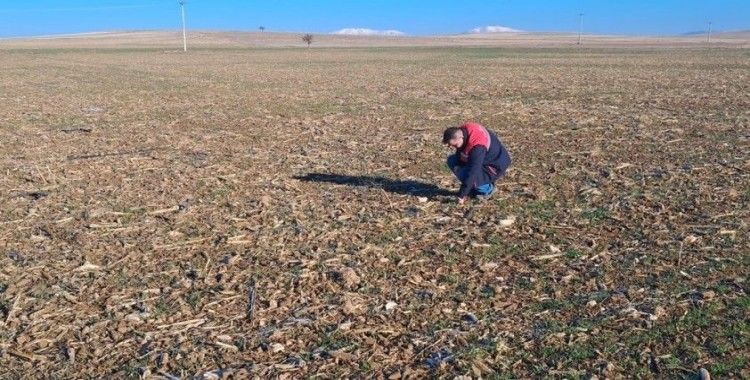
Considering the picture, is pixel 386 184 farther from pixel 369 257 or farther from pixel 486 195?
pixel 369 257

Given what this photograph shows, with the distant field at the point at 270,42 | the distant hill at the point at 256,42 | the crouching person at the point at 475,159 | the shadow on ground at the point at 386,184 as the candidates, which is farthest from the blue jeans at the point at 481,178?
the distant field at the point at 270,42

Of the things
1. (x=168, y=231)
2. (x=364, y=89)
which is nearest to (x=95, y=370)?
(x=168, y=231)

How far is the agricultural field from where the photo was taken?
4492 millimetres

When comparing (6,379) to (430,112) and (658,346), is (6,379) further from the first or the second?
(430,112)

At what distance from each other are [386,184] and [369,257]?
2786 millimetres

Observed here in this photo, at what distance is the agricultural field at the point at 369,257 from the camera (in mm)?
4492

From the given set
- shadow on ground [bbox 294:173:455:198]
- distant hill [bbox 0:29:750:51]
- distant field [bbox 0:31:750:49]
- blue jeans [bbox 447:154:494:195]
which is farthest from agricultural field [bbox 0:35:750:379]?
distant field [bbox 0:31:750:49]

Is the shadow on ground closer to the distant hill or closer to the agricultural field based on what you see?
the agricultural field

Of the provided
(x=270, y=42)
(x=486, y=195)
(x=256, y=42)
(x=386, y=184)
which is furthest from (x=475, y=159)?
(x=270, y=42)

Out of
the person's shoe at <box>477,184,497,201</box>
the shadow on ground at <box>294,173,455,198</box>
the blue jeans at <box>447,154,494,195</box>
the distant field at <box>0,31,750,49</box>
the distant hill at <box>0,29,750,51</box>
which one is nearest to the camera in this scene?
the blue jeans at <box>447,154,494,195</box>

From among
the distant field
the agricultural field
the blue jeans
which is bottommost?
the agricultural field

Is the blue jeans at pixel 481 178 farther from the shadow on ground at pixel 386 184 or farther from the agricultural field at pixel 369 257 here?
the shadow on ground at pixel 386 184

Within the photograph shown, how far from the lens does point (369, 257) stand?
20.4 ft

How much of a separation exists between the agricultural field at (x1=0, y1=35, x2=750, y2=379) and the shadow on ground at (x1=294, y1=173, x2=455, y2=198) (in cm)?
5
